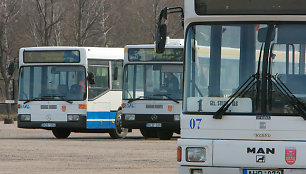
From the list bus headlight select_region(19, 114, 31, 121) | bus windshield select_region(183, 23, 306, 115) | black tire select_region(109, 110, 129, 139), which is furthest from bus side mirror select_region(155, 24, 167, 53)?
black tire select_region(109, 110, 129, 139)

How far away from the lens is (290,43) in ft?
37.7

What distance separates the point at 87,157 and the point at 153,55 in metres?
7.70

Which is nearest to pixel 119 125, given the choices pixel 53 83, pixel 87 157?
pixel 53 83

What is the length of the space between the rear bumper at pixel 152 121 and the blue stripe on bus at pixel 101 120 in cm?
123

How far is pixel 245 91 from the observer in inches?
451

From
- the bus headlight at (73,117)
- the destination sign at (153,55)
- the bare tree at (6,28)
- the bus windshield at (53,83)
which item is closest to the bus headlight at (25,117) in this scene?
the bus windshield at (53,83)

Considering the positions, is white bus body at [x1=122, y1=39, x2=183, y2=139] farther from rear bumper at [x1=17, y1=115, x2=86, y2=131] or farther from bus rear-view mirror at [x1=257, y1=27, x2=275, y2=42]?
bus rear-view mirror at [x1=257, y1=27, x2=275, y2=42]

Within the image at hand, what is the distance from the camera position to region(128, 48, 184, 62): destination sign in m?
26.7

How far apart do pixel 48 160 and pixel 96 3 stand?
44.0m

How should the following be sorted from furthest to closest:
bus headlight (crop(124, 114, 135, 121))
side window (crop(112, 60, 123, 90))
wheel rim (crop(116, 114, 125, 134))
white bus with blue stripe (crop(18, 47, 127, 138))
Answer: wheel rim (crop(116, 114, 125, 134)) → side window (crop(112, 60, 123, 90)) → white bus with blue stripe (crop(18, 47, 127, 138)) → bus headlight (crop(124, 114, 135, 121))

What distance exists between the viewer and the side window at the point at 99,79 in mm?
27734

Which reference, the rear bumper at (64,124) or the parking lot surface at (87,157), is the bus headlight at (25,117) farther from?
the parking lot surface at (87,157)

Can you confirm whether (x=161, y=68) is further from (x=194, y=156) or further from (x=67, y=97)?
(x=194, y=156)

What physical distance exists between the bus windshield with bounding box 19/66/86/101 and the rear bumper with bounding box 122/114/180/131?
1.73m
